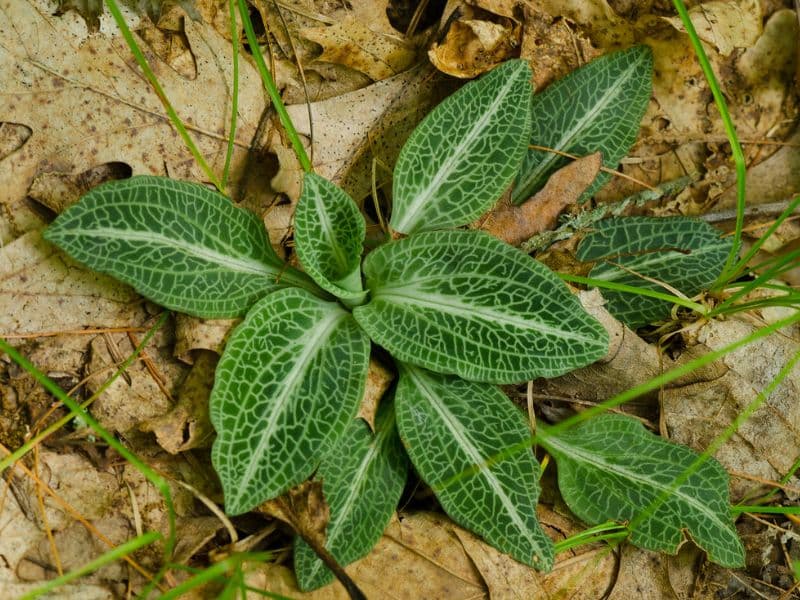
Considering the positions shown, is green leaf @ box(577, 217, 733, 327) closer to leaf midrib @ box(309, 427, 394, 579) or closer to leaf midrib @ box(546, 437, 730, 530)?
leaf midrib @ box(546, 437, 730, 530)

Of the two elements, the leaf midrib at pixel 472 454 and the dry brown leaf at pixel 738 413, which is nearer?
the leaf midrib at pixel 472 454

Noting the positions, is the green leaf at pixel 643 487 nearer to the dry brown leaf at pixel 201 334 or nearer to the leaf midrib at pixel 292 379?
the leaf midrib at pixel 292 379

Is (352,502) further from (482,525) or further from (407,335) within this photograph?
(407,335)

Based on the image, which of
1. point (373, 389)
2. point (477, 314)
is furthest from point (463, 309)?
point (373, 389)

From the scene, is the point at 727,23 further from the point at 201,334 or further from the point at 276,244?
the point at 201,334

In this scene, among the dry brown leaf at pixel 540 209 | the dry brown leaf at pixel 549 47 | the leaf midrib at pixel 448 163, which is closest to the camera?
the leaf midrib at pixel 448 163

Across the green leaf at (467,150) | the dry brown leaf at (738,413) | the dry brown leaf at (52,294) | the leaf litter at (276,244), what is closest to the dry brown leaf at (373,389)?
the leaf litter at (276,244)
